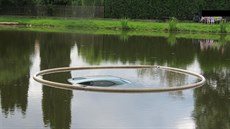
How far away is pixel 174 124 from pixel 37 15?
42.9 m

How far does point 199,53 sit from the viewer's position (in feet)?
87.0

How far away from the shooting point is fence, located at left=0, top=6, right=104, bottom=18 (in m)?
50.4

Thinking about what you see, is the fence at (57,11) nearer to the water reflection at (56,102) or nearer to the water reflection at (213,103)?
the water reflection at (56,102)

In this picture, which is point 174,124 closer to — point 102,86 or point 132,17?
point 102,86

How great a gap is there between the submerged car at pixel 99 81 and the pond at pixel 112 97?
746mm

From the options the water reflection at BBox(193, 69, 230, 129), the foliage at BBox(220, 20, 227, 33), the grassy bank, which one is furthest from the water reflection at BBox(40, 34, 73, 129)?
the foliage at BBox(220, 20, 227, 33)

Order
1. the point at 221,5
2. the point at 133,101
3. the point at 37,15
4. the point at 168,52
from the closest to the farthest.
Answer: the point at 133,101
the point at 168,52
the point at 221,5
the point at 37,15

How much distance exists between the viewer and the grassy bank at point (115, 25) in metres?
42.5

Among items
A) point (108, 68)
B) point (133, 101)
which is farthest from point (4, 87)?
point (108, 68)

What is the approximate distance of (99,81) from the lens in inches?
609

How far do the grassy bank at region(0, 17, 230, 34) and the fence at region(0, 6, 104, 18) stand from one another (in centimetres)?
283

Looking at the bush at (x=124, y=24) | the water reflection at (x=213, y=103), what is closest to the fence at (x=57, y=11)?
the bush at (x=124, y=24)

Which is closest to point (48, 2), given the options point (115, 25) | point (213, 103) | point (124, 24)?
point (115, 25)

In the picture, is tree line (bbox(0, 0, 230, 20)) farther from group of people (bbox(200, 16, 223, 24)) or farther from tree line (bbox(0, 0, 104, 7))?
group of people (bbox(200, 16, 223, 24))
